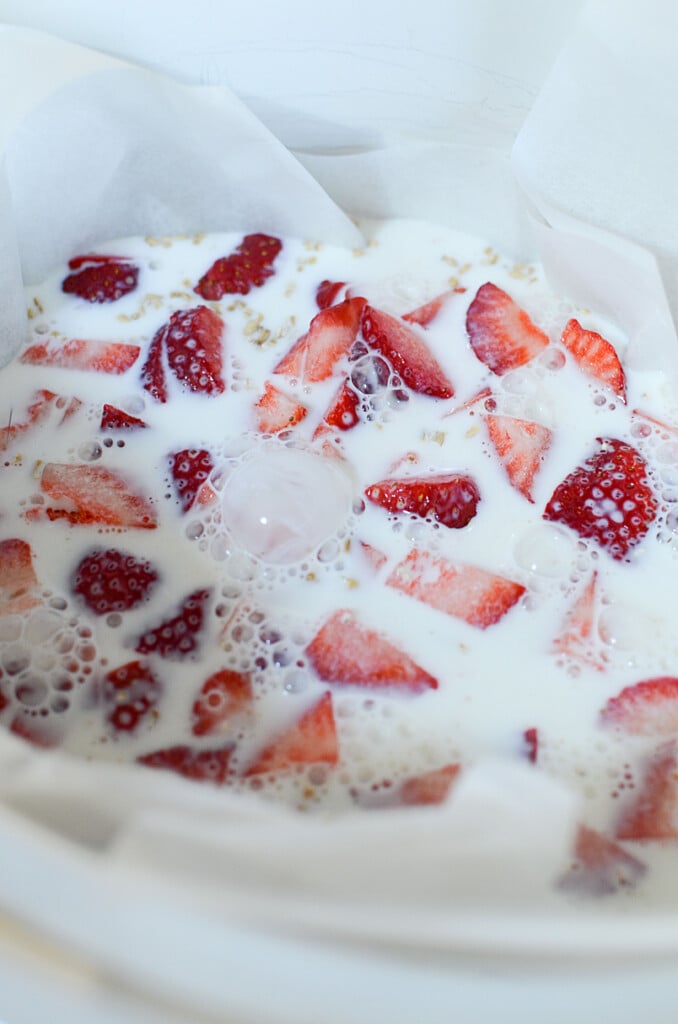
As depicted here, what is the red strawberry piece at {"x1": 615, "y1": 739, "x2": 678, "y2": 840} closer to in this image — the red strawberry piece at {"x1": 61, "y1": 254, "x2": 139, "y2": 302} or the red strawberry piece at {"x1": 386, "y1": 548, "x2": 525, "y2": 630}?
the red strawberry piece at {"x1": 386, "y1": 548, "x2": 525, "y2": 630}

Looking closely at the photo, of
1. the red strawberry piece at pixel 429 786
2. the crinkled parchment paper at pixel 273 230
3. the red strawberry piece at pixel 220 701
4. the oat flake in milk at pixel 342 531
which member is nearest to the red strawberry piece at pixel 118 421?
the oat flake in milk at pixel 342 531

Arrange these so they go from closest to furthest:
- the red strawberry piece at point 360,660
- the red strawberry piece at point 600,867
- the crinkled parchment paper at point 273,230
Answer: the crinkled parchment paper at point 273,230 < the red strawberry piece at point 600,867 < the red strawberry piece at point 360,660

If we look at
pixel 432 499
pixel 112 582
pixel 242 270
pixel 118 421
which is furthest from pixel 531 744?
pixel 242 270

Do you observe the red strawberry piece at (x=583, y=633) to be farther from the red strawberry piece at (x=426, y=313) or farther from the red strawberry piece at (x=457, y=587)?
the red strawberry piece at (x=426, y=313)

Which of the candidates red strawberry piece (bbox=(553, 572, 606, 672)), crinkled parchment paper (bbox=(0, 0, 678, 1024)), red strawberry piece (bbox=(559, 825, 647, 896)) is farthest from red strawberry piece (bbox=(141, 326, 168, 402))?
red strawberry piece (bbox=(559, 825, 647, 896))

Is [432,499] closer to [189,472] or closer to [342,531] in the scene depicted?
[342,531]

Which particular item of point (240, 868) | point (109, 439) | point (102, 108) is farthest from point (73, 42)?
point (240, 868)
